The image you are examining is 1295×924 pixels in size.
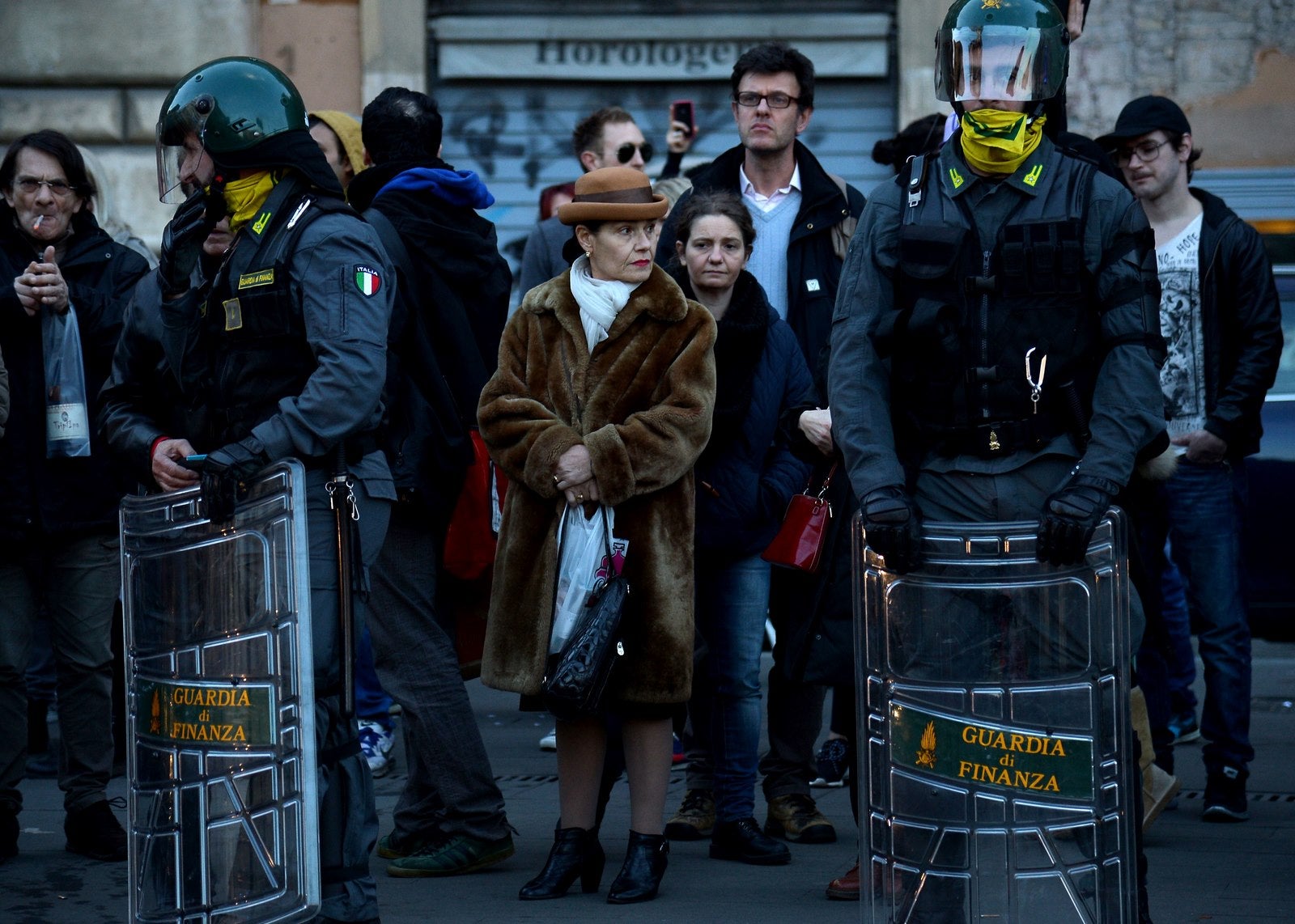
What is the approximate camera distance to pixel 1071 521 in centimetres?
379

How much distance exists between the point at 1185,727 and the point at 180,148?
14.3 feet

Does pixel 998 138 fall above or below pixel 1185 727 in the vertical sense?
above

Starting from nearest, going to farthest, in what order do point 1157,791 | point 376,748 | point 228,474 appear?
point 228,474 → point 1157,791 → point 376,748

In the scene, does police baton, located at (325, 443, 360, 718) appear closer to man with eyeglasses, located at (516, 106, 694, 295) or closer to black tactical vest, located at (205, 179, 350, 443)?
black tactical vest, located at (205, 179, 350, 443)

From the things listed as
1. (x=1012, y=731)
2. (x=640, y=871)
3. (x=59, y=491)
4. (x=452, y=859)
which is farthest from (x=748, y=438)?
(x=59, y=491)

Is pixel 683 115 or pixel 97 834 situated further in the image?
pixel 683 115

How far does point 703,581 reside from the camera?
5.61m

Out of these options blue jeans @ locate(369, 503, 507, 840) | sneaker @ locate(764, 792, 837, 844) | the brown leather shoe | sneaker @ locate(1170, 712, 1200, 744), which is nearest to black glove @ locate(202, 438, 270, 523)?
blue jeans @ locate(369, 503, 507, 840)

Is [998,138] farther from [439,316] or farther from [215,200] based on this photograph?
[439,316]

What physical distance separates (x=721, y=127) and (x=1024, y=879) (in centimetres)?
949

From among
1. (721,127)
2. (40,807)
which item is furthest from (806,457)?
(721,127)

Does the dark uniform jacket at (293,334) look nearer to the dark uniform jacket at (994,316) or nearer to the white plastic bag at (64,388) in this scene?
the dark uniform jacket at (994,316)

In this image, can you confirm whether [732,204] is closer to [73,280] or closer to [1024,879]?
[73,280]

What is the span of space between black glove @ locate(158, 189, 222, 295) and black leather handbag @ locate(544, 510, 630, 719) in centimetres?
129
